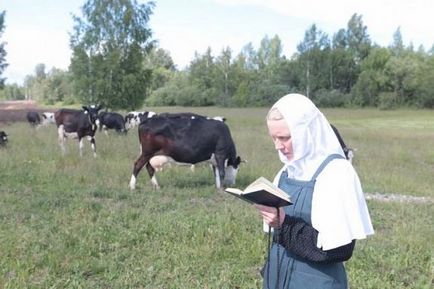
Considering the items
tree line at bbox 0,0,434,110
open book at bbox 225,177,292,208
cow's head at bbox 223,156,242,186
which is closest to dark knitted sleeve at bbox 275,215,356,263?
open book at bbox 225,177,292,208

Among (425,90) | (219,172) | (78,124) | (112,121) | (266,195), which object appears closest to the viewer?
(266,195)

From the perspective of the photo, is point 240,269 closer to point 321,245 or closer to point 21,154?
point 321,245

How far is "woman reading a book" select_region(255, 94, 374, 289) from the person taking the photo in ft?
8.75

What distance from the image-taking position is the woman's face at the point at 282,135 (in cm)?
278

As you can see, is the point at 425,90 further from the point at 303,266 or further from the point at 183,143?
the point at 303,266

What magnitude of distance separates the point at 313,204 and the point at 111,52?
3947 centimetres

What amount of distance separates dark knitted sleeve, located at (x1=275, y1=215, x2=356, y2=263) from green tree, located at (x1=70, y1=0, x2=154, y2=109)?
38.6m

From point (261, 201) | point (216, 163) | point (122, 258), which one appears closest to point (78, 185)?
point (216, 163)

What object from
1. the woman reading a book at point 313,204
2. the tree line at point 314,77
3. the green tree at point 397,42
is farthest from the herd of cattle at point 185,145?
the green tree at point 397,42

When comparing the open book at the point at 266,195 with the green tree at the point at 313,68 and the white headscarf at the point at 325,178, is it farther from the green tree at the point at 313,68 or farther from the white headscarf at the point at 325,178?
the green tree at the point at 313,68

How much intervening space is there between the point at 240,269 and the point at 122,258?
56.7 inches

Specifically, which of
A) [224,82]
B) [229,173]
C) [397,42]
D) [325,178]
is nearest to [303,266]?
[325,178]

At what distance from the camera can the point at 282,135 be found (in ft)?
9.20

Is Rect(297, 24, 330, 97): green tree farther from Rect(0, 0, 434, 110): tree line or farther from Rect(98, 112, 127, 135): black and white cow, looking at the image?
Rect(98, 112, 127, 135): black and white cow
